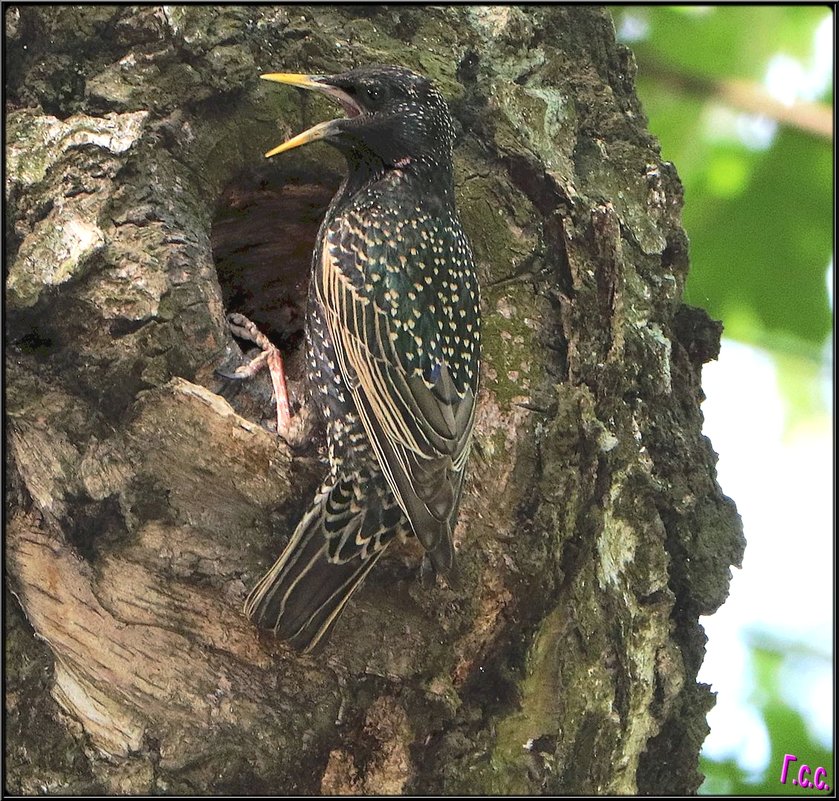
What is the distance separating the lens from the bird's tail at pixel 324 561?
8.63 ft

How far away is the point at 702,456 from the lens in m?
3.20

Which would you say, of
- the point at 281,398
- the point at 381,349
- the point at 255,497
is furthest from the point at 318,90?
the point at 255,497

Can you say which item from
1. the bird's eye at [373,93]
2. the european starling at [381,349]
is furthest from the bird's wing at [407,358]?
the bird's eye at [373,93]

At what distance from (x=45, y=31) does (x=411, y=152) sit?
3.46 ft

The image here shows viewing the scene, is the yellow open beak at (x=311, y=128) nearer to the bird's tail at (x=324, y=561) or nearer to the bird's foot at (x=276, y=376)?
the bird's foot at (x=276, y=376)

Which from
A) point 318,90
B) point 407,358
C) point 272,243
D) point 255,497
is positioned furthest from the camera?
point 272,243

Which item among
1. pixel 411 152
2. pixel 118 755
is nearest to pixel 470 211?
pixel 411 152

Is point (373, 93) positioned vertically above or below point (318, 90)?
above

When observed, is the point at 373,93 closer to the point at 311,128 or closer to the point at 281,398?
the point at 311,128

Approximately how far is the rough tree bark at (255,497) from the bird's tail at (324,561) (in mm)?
59

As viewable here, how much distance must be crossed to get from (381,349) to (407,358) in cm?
7

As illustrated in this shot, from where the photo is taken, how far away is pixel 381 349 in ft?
9.37

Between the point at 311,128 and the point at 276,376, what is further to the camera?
the point at 311,128

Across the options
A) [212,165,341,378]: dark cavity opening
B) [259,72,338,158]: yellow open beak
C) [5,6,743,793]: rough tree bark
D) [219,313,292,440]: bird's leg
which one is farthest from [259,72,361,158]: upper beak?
[219,313,292,440]: bird's leg
